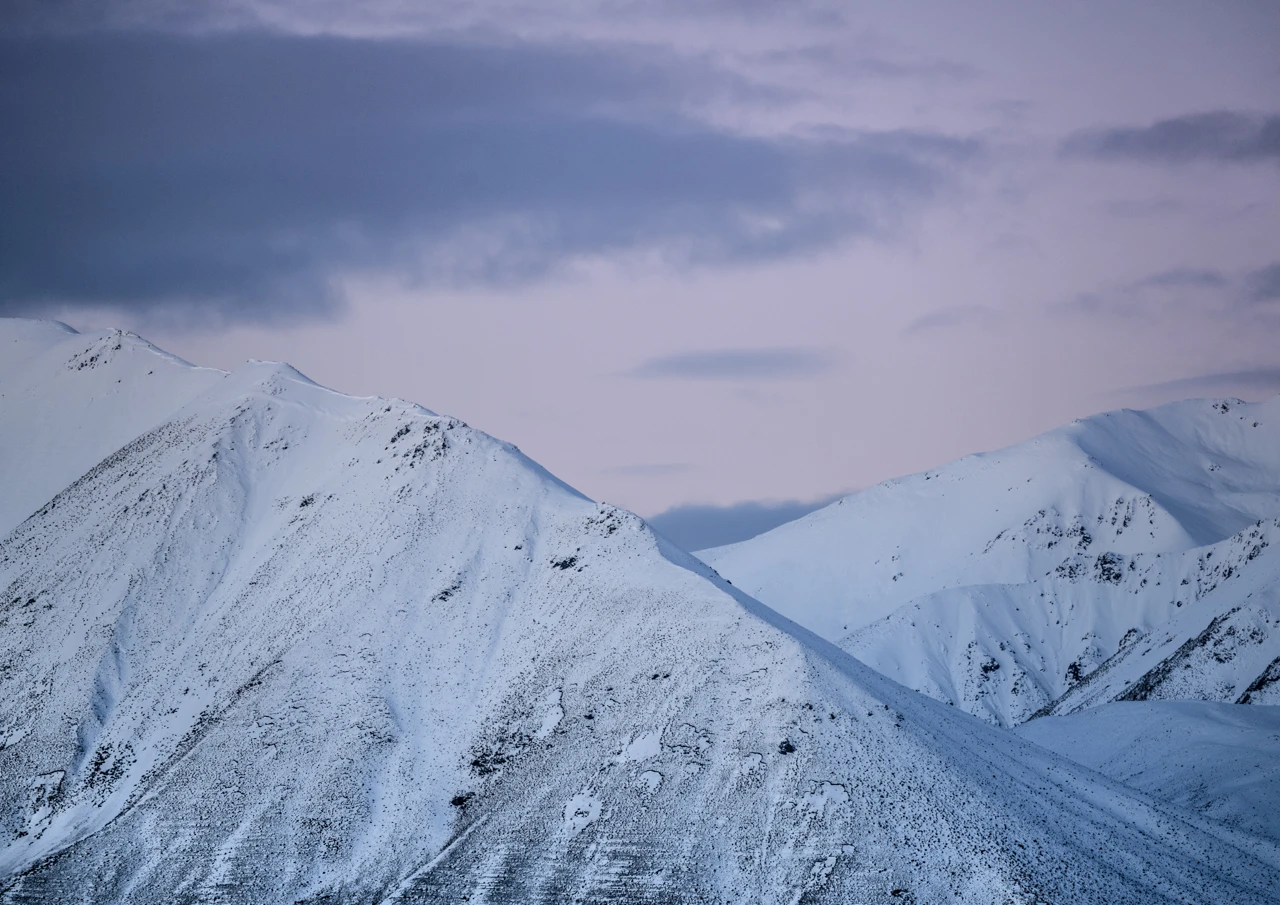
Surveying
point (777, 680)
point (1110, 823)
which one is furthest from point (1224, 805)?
point (777, 680)

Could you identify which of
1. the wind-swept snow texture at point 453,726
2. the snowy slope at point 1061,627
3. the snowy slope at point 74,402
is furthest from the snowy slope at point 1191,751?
the snowy slope at point 74,402

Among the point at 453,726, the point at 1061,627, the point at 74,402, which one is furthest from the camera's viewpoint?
the point at 1061,627

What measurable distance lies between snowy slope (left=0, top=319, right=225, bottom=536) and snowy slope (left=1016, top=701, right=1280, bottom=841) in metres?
107

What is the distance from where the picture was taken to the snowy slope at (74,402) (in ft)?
457

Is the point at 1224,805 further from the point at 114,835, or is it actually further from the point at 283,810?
the point at 114,835

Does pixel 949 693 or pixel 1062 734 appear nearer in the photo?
pixel 1062 734

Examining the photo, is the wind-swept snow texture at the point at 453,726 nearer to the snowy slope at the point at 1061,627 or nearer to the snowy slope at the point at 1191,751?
the snowy slope at the point at 1191,751

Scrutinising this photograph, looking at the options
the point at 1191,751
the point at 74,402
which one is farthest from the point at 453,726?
the point at 74,402

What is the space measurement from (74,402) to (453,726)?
8810cm

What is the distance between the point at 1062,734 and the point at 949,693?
49399 mm

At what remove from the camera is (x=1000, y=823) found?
2660 inches

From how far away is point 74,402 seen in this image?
151875 mm

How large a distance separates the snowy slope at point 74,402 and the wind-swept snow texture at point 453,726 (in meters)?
10.7

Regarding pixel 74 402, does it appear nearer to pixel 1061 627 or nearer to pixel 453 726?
pixel 453 726
